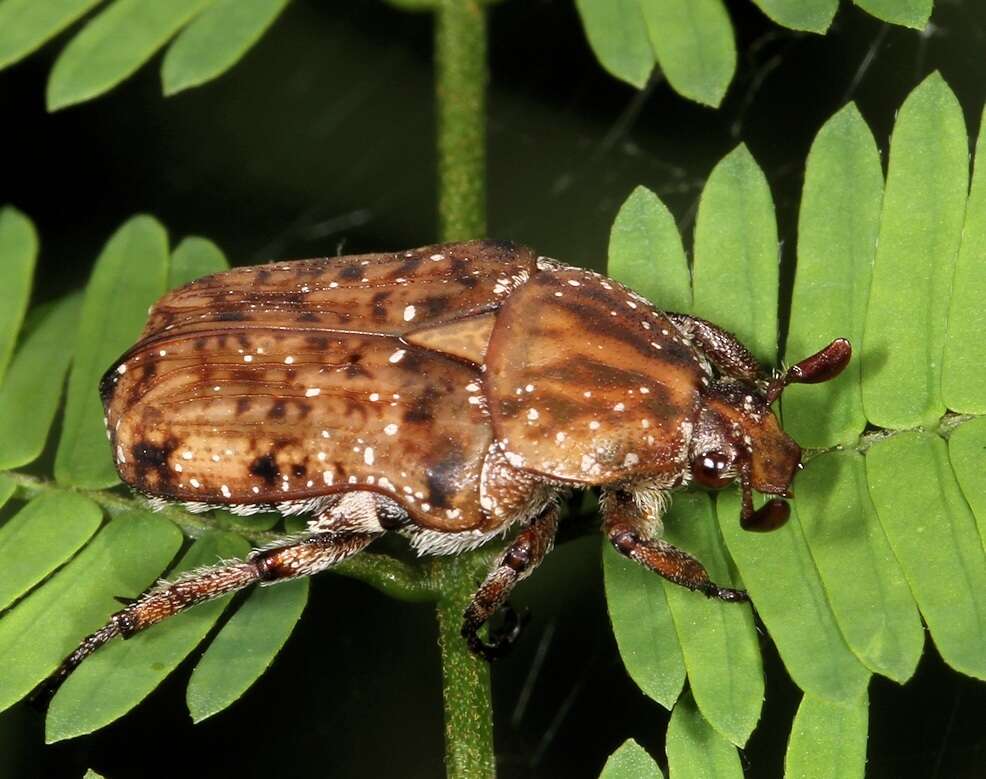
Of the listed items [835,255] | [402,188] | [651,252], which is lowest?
[402,188]

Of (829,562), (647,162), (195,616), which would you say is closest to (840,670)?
(829,562)

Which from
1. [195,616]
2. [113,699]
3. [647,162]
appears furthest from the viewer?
[647,162]

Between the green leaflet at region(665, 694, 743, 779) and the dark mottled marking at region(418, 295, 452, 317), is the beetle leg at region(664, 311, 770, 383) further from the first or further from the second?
the green leaflet at region(665, 694, 743, 779)

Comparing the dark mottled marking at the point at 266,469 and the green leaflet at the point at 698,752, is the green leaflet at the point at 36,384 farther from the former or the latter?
the green leaflet at the point at 698,752

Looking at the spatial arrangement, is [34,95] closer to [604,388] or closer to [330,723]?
[330,723]

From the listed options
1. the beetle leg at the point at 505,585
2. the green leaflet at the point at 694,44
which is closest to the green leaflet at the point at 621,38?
the green leaflet at the point at 694,44

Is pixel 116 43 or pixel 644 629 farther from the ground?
pixel 116 43

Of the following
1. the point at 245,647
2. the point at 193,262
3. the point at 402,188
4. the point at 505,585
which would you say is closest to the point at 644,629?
the point at 505,585

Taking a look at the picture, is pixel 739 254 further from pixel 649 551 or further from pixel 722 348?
pixel 649 551
